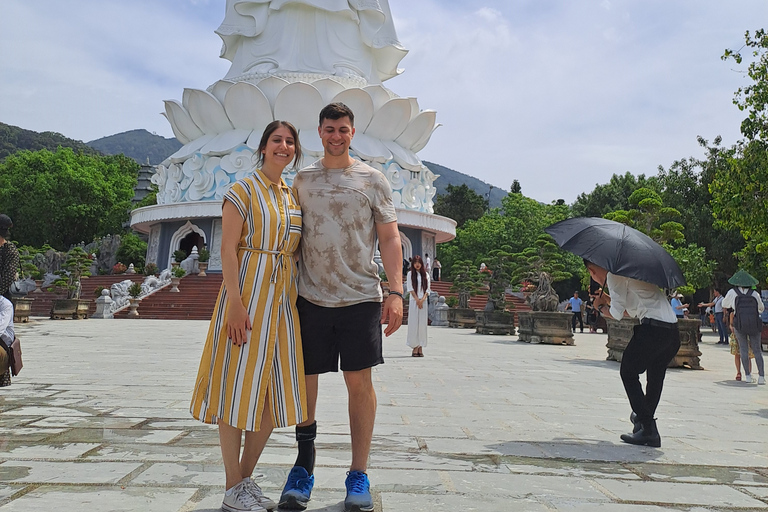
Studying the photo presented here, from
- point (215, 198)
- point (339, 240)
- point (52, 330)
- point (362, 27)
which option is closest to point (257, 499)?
point (339, 240)

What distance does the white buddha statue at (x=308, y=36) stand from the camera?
1024 inches

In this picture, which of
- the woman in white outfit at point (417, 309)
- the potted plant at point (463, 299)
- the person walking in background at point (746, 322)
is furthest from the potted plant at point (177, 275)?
the person walking in background at point (746, 322)

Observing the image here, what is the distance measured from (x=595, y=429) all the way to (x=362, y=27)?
25.2 meters

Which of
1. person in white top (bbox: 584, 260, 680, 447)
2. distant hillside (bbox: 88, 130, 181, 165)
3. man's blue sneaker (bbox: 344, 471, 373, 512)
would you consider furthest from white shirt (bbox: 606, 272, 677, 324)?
distant hillside (bbox: 88, 130, 181, 165)

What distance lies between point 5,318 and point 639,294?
4021 millimetres

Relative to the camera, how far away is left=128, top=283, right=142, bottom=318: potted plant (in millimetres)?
18453

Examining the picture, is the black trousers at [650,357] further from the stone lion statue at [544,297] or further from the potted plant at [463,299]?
the potted plant at [463,299]

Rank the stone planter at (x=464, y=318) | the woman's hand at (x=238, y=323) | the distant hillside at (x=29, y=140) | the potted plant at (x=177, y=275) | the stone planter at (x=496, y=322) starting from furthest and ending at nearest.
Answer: the distant hillside at (x=29, y=140)
the potted plant at (x=177, y=275)
the stone planter at (x=464, y=318)
the stone planter at (x=496, y=322)
the woman's hand at (x=238, y=323)

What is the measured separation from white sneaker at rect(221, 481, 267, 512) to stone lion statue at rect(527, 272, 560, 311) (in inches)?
454

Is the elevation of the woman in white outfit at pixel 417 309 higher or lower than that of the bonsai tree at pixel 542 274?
lower

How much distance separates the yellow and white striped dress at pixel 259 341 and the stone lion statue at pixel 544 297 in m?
11.2

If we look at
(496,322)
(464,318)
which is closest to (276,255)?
(496,322)

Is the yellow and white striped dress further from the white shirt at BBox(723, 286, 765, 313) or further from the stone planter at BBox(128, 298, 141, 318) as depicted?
the stone planter at BBox(128, 298, 141, 318)

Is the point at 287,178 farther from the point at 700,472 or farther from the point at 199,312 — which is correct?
the point at 700,472
